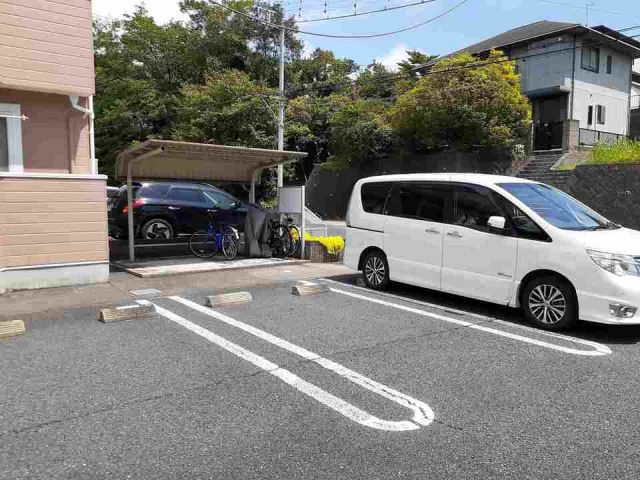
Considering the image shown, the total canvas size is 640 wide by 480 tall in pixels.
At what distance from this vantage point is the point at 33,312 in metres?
6.40

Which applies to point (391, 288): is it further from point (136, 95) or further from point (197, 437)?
point (136, 95)

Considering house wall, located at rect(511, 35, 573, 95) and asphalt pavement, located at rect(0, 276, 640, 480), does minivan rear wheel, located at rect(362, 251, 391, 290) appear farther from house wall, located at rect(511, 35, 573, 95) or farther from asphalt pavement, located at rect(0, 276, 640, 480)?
house wall, located at rect(511, 35, 573, 95)

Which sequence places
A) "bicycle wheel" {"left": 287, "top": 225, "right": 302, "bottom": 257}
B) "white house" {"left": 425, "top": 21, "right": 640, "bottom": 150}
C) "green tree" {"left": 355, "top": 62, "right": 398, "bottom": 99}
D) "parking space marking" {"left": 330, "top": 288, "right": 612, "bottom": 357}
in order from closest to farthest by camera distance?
"parking space marking" {"left": 330, "top": 288, "right": 612, "bottom": 357} < "bicycle wheel" {"left": 287, "top": 225, "right": 302, "bottom": 257} < "white house" {"left": 425, "top": 21, "right": 640, "bottom": 150} < "green tree" {"left": 355, "top": 62, "right": 398, "bottom": 99}

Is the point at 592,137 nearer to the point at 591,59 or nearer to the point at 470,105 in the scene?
the point at 591,59

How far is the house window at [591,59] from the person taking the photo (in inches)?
903

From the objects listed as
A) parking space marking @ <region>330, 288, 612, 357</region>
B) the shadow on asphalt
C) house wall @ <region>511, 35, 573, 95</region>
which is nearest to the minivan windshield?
the shadow on asphalt

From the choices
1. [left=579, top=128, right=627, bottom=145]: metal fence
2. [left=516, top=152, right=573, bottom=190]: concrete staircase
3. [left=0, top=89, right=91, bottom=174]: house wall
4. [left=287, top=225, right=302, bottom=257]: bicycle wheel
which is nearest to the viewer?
[left=0, top=89, right=91, bottom=174]: house wall

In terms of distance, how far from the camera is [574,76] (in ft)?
73.6

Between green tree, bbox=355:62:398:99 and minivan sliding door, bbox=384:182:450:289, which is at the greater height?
green tree, bbox=355:62:398:99

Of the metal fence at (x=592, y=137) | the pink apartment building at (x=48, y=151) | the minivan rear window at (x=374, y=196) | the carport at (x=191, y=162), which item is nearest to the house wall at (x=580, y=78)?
the metal fence at (x=592, y=137)

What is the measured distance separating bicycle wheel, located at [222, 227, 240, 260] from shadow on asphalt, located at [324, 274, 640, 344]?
8.49ft

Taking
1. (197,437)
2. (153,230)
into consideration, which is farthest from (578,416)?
(153,230)

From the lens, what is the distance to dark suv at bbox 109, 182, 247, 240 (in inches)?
491

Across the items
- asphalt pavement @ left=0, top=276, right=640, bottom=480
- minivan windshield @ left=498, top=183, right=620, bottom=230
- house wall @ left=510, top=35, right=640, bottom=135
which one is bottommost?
asphalt pavement @ left=0, top=276, right=640, bottom=480
